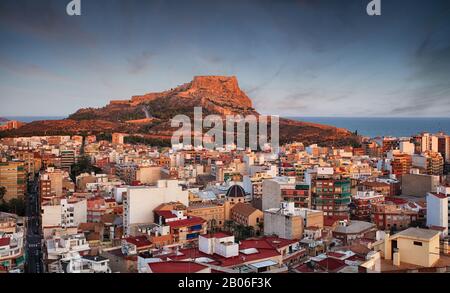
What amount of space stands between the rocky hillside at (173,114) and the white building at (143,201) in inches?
334

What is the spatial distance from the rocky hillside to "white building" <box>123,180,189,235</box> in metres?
8.48

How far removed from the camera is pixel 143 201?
285 inches

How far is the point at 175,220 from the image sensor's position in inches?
261

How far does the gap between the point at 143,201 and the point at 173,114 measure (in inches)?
577

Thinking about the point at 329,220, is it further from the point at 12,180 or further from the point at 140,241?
the point at 12,180

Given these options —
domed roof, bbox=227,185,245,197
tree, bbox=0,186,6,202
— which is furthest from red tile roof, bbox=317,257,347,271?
tree, bbox=0,186,6,202

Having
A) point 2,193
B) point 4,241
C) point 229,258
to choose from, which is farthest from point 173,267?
point 2,193

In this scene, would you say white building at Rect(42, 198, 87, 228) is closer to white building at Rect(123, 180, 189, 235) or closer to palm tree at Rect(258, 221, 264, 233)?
white building at Rect(123, 180, 189, 235)

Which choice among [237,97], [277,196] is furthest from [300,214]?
[237,97]

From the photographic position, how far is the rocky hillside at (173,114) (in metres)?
17.1

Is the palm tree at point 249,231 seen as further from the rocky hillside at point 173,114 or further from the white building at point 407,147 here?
the white building at point 407,147

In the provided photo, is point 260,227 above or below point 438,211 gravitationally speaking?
below

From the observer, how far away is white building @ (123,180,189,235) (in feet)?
23.3

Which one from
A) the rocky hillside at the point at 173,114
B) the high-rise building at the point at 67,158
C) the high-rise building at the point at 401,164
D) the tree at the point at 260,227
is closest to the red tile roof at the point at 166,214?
the tree at the point at 260,227
